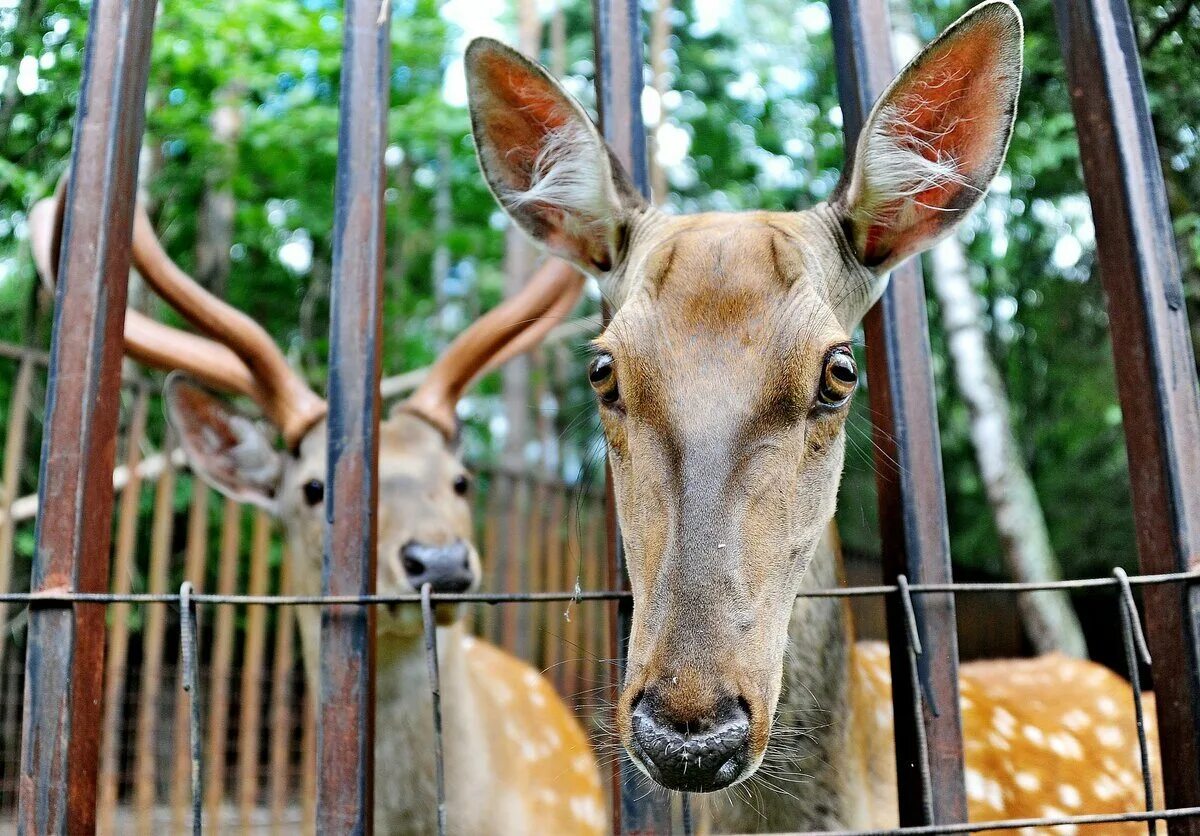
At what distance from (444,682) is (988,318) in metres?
10.4

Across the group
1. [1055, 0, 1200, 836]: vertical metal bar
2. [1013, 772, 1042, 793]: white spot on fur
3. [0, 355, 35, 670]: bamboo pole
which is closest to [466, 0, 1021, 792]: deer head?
[1055, 0, 1200, 836]: vertical metal bar

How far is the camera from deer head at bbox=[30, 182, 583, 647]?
3.60 meters

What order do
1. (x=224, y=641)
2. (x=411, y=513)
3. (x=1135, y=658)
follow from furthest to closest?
(x=224, y=641) → (x=411, y=513) → (x=1135, y=658)

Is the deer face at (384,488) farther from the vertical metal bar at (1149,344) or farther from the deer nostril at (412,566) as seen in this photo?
the vertical metal bar at (1149,344)

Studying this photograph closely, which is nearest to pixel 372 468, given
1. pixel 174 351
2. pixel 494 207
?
pixel 174 351

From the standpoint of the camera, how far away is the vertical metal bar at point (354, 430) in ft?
6.16

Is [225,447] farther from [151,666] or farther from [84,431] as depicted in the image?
[84,431]

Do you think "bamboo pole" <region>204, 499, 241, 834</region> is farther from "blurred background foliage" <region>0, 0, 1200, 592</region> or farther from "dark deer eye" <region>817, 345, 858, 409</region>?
"dark deer eye" <region>817, 345, 858, 409</region>

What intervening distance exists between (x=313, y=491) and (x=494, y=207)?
8257 mm

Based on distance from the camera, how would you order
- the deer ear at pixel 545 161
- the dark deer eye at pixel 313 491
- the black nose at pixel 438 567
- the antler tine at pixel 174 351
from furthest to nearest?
the antler tine at pixel 174 351 < the dark deer eye at pixel 313 491 < the black nose at pixel 438 567 < the deer ear at pixel 545 161

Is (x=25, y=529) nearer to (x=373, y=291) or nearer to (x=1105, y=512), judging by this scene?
(x=373, y=291)

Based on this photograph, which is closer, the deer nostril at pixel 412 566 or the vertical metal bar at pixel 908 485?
the vertical metal bar at pixel 908 485

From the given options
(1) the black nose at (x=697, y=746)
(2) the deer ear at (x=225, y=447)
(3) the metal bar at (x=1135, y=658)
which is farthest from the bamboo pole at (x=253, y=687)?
(3) the metal bar at (x=1135, y=658)

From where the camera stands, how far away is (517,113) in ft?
7.68
